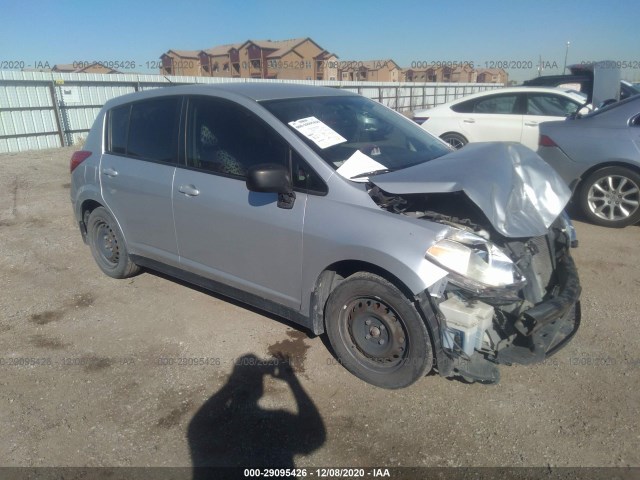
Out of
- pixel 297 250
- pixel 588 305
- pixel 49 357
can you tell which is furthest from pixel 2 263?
pixel 588 305

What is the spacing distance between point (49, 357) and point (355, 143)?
2701mm

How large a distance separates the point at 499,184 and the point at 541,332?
35.2 inches

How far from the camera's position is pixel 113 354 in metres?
3.43

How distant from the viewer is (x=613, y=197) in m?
5.66

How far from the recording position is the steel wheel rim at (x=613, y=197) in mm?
5555

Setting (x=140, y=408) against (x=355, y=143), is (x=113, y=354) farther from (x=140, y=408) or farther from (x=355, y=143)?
(x=355, y=143)

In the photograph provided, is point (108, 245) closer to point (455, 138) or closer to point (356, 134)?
point (356, 134)

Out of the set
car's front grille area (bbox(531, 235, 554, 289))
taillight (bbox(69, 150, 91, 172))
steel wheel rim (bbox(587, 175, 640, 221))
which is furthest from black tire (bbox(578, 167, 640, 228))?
taillight (bbox(69, 150, 91, 172))

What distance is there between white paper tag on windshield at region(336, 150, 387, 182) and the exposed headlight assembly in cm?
70

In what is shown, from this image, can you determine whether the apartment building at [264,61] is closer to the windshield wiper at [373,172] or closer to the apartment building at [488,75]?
the apartment building at [488,75]

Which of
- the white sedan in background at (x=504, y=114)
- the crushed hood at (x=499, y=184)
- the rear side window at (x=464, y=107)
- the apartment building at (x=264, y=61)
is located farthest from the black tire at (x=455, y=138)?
the apartment building at (x=264, y=61)

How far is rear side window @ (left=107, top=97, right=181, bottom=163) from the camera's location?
3.77 m

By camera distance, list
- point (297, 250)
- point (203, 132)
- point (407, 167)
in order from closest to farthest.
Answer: point (297, 250) → point (407, 167) → point (203, 132)

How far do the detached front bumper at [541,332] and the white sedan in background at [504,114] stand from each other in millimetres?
5524
